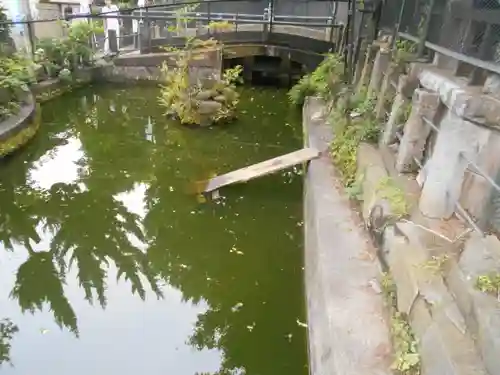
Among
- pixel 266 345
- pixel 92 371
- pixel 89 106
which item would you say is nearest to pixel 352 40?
pixel 89 106

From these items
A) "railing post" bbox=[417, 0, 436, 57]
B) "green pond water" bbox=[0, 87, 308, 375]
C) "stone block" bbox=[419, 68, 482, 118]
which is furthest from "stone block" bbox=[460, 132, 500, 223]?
"railing post" bbox=[417, 0, 436, 57]

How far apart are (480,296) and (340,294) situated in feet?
3.59

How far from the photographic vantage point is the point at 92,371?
3.59 m

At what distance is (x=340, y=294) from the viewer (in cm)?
342

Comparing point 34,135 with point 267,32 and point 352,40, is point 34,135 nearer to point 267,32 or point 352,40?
point 352,40

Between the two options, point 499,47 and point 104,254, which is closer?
point 499,47

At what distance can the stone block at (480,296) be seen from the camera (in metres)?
2.27

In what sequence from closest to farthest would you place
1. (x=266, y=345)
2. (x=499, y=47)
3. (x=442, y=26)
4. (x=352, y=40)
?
(x=499, y=47)
(x=266, y=345)
(x=442, y=26)
(x=352, y=40)

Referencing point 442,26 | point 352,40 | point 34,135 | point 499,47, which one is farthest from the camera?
point 352,40

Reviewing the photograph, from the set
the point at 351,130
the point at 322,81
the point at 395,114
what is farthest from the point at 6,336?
the point at 322,81

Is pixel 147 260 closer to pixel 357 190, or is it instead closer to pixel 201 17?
pixel 357 190

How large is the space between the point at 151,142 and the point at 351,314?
19.7 ft

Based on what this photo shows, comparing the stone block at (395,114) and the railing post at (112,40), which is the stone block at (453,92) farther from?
the railing post at (112,40)

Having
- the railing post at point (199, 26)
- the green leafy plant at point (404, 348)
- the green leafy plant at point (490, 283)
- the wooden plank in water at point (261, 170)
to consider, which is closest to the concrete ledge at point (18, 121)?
the wooden plank in water at point (261, 170)
